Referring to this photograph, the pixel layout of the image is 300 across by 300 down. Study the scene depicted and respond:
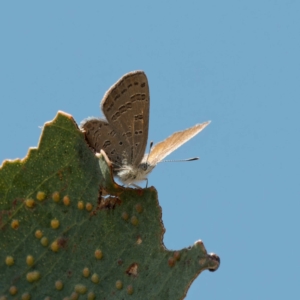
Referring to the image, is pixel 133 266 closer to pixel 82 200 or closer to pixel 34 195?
pixel 82 200

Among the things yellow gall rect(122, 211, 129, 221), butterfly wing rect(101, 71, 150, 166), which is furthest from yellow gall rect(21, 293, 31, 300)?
butterfly wing rect(101, 71, 150, 166)

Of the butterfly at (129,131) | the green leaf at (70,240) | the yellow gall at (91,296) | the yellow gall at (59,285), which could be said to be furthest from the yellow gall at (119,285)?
the butterfly at (129,131)

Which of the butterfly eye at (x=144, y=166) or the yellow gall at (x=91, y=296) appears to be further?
the butterfly eye at (x=144, y=166)

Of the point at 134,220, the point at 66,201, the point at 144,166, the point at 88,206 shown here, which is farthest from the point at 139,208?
the point at 144,166

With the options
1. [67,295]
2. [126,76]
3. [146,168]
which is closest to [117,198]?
[67,295]

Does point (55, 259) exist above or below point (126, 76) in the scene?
below

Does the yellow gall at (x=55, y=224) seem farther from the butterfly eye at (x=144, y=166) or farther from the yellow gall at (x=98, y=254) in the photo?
the butterfly eye at (x=144, y=166)

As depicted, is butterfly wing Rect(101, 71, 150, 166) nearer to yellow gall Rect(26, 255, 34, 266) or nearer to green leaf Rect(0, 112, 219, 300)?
green leaf Rect(0, 112, 219, 300)

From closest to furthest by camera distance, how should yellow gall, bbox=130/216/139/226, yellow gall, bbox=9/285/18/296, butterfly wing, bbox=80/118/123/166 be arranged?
yellow gall, bbox=9/285/18/296 < yellow gall, bbox=130/216/139/226 < butterfly wing, bbox=80/118/123/166
